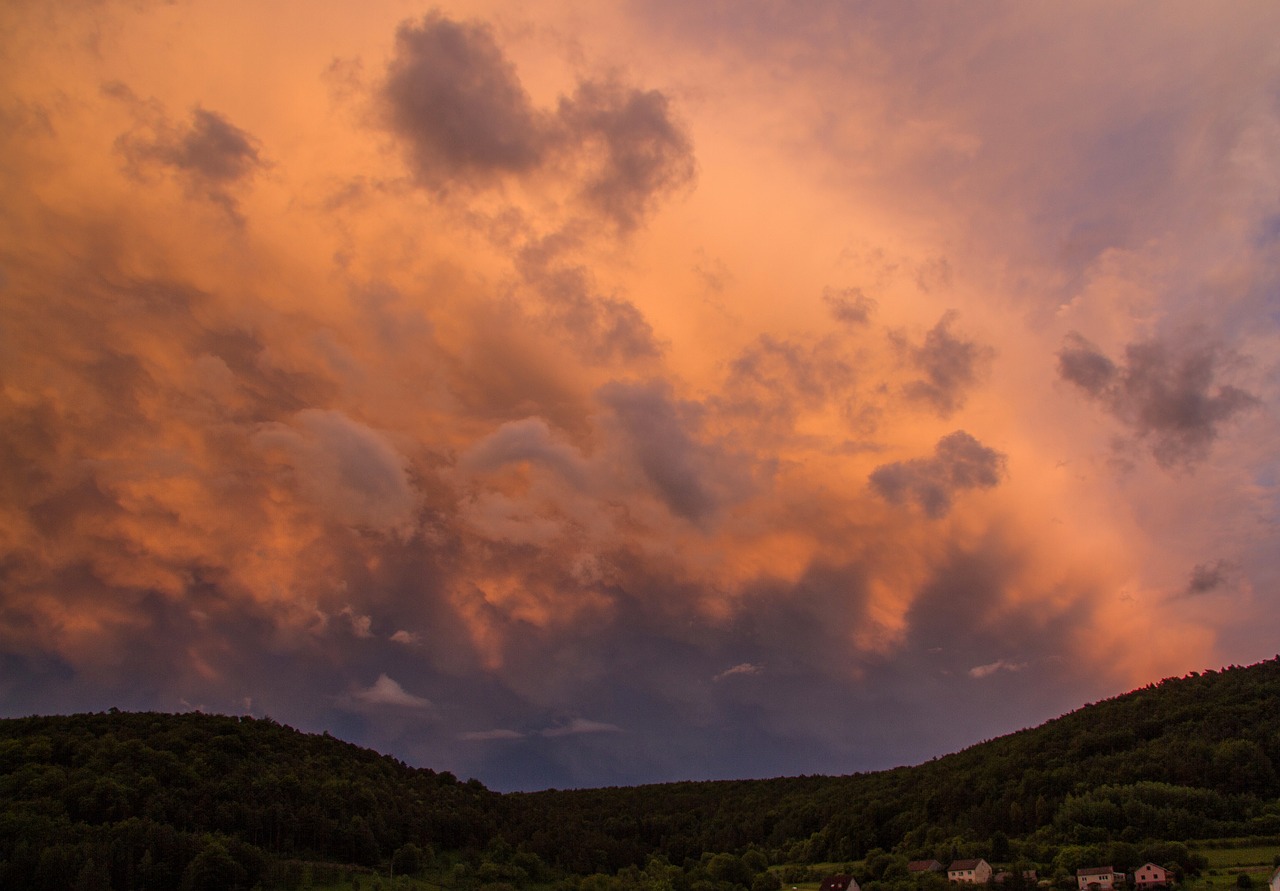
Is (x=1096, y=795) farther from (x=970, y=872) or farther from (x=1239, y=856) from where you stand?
(x=970, y=872)

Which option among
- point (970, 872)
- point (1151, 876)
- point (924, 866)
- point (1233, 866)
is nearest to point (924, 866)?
point (924, 866)

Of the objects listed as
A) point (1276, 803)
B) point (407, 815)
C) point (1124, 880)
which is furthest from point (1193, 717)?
point (407, 815)

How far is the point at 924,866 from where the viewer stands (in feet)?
465

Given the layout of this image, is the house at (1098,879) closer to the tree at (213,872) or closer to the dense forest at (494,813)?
the dense forest at (494,813)

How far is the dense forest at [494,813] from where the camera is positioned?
11219 cm

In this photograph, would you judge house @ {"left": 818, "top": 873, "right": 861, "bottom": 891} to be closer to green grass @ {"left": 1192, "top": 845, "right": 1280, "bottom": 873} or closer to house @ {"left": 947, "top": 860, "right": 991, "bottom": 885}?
house @ {"left": 947, "top": 860, "right": 991, "bottom": 885}

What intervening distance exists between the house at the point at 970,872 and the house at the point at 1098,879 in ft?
47.8

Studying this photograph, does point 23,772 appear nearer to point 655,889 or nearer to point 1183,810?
point 655,889

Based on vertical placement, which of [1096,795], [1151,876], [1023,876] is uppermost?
[1096,795]

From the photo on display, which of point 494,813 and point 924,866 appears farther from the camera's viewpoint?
point 494,813

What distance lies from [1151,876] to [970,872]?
2527 cm

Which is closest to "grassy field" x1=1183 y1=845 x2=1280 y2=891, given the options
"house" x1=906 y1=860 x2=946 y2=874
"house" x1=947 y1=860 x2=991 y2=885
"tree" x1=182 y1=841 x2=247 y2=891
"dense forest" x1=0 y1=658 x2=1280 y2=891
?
"dense forest" x1=0 y1=658 x2=1280 y2=891

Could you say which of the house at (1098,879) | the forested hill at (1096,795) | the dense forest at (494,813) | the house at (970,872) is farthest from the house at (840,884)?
the house at (1098,879)

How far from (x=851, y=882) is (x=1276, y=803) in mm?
65297
